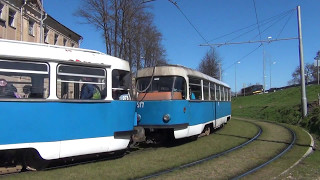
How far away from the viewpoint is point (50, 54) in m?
7.26

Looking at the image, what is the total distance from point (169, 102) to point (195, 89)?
72.9 inches

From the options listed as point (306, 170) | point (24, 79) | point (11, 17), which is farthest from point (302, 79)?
point (11, 17)

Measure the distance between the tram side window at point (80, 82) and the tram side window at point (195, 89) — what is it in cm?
433

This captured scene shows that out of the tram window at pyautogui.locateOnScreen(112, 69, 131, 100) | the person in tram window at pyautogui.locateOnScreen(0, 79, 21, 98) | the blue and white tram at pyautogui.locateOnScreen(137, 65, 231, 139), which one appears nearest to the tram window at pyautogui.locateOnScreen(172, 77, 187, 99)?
the blue and white tram at pyautogui.locateOnScreen(137, 65, 231, 139)

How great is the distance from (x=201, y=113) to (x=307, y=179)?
5912mm

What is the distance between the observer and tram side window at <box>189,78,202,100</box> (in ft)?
38.8

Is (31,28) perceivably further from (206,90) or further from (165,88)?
(165,88)

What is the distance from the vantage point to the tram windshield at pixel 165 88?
434 inches

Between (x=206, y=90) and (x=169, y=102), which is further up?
(x=206, y=90)

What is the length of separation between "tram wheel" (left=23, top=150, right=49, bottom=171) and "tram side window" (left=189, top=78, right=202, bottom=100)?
5.77 meters

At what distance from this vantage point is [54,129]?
721cm

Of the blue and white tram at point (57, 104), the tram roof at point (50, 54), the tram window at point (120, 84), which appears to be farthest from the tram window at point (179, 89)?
the tram roof at point (50, 54)

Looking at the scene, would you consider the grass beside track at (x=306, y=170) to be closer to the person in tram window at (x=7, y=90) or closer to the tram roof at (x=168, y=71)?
the tram roof at (x=168, y=71)

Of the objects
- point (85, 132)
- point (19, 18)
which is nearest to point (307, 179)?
point (85, 132)
